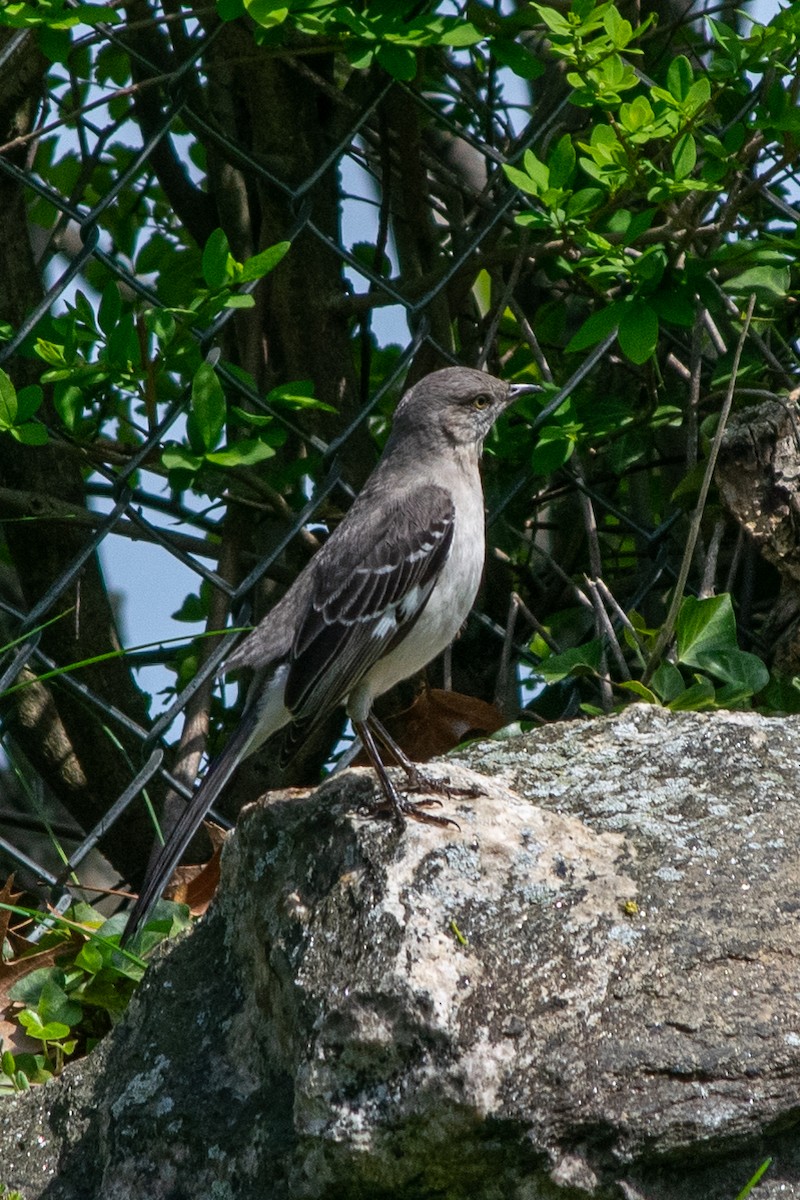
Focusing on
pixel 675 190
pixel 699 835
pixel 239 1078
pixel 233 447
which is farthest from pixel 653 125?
pixel 239 1078

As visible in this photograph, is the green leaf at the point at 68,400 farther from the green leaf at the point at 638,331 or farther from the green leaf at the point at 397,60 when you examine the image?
the green leaf at the point at 638,331

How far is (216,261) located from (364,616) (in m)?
1.04

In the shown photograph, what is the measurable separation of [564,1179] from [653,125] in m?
2.61

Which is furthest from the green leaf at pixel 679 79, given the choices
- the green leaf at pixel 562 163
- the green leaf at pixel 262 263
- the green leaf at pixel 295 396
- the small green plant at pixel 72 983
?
the small green plant at pixel 72 983

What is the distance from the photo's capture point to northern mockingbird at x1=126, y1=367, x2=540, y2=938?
394 centimetres

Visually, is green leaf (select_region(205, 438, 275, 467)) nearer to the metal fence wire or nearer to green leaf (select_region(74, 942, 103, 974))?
the metal fence wire

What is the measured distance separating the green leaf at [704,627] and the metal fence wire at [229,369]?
0.47 meters

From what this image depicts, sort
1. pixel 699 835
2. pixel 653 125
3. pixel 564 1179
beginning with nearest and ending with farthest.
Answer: pixel 564 1179
pixel 699 835
pixel 653 125

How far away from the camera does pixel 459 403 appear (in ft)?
14.7

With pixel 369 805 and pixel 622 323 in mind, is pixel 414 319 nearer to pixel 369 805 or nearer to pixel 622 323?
pixel 622 323

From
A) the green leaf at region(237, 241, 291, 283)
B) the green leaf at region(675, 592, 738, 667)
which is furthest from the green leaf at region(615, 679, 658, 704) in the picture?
the green leaf at region(237, 241, 291, 283)

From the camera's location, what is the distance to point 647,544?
4949mm

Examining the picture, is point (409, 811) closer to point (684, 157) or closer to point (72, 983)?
point (72, 983)

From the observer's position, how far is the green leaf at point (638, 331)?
12.7 ft
